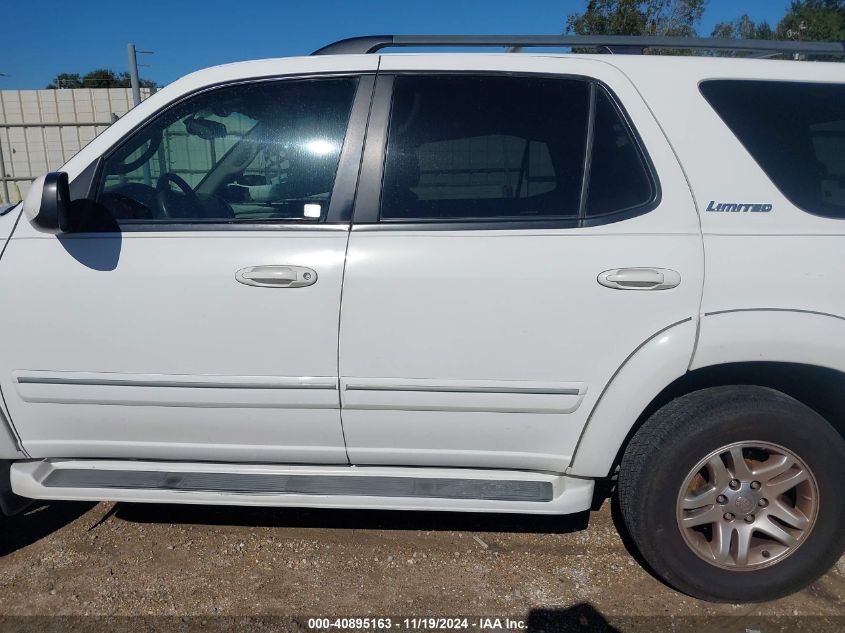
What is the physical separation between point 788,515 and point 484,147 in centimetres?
179

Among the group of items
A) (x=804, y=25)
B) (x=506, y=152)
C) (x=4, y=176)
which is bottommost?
(x=506, y=152)

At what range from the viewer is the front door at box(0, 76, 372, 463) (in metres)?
2.28

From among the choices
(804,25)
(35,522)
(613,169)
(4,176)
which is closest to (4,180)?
(4,176)

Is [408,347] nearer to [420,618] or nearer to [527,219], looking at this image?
[527,219]

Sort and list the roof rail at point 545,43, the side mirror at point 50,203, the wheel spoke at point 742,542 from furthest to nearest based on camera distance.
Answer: the roof rail at point 545,43
the wheel spoke at point 742,542
the side mirror at point 50,203

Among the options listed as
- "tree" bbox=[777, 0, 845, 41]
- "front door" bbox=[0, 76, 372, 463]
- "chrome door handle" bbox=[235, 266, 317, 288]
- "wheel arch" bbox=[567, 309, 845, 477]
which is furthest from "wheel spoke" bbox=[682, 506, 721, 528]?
"tree" bbox=[777, 0, 845, 41]

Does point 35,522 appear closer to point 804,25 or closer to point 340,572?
point 340,572

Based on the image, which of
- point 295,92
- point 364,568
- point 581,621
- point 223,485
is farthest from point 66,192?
point 581,621

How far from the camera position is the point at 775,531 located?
2.38 m

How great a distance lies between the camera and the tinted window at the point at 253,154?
94.3 inches

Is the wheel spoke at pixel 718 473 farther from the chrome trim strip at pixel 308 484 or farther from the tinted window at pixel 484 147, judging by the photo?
the tinted window at pixel 484 147

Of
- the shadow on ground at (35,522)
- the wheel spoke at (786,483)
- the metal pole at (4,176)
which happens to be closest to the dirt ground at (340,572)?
the shadow on ground at (35,522)

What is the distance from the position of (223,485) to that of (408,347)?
0.93 m

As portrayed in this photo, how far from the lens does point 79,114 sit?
42.1ft
